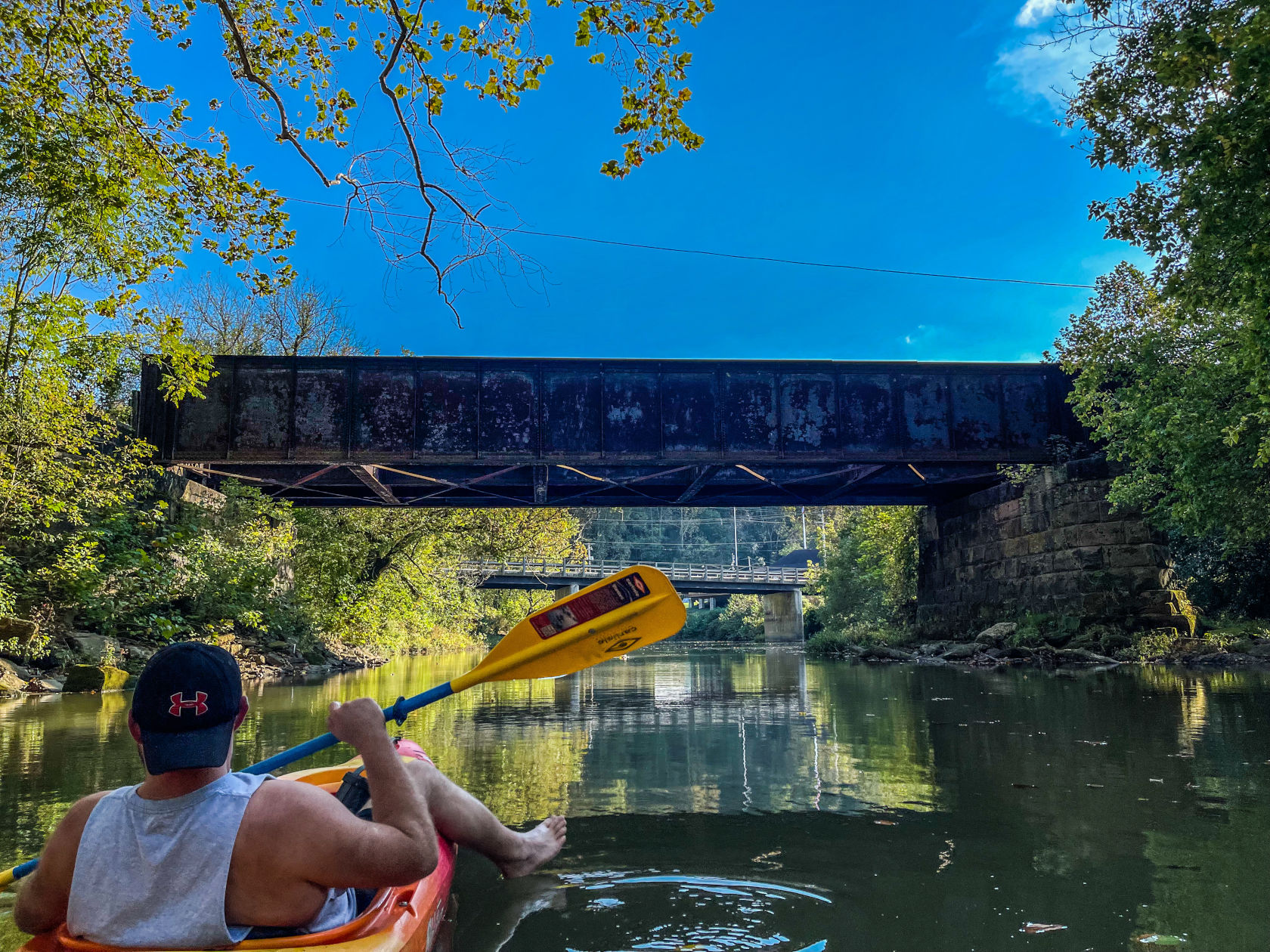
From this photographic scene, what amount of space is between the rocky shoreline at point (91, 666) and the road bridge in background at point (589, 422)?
12.6ft

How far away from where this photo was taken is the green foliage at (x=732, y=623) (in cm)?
5247

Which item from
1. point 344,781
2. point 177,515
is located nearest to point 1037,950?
point 344,781

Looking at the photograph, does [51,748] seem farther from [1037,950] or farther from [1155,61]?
[1155,61]

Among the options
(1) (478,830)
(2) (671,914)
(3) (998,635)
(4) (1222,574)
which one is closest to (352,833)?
(1) (478,830)

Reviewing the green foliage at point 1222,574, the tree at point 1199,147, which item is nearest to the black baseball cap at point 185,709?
the tree at point 1199,147

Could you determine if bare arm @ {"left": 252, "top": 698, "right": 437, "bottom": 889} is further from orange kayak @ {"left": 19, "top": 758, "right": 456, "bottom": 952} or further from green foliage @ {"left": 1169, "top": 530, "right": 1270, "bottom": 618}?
green foliage @ {"left": 1169, "top": 530, "right": 1270, "bottom": 618}

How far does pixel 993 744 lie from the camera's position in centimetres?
662

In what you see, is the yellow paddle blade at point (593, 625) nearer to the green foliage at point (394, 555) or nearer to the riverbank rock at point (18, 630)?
the riverbank rock at point (18, 630)

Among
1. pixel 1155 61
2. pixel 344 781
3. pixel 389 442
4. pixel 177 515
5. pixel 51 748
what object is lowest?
pixel 51 748

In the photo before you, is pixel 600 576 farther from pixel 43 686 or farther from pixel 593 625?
pixel 593 625

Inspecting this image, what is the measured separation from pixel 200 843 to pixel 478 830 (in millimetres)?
1336

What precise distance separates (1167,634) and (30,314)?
18664 millimetres

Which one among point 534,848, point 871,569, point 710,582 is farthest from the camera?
point 710,582

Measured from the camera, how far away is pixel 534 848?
11.1ft
